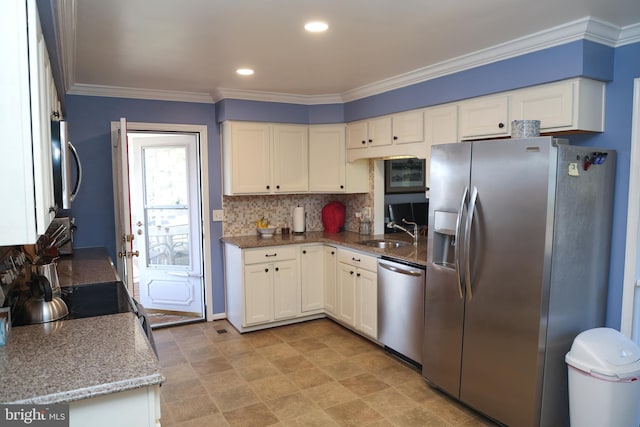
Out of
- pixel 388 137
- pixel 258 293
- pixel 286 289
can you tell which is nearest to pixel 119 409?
pixel 258 293

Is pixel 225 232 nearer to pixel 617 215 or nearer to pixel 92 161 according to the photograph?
pixel 92 161

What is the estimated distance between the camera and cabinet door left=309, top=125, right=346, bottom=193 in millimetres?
4633

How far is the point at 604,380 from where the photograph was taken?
2199 mm

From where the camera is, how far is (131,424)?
1427mm

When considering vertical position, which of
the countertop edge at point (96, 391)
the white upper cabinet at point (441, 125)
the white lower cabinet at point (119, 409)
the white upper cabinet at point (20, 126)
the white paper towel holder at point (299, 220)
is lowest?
the white lower cabinet at point (119, 409)

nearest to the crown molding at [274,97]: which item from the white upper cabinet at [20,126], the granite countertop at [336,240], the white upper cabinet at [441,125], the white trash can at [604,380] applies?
the white upper cabinet at [441,125]

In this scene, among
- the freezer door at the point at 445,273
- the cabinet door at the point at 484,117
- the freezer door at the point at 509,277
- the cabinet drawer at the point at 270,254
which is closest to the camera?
the freezer door at the point at 509,277

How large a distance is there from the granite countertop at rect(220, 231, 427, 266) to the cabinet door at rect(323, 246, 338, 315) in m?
0.12

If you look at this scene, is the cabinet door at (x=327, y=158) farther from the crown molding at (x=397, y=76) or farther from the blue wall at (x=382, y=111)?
the crown molding at (x=397, y=76)

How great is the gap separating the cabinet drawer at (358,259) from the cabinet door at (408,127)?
3.49ft

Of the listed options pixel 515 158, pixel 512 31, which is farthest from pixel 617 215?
pixel 512 31

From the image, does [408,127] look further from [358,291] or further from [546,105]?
[358,291]

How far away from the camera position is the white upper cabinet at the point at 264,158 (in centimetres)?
433

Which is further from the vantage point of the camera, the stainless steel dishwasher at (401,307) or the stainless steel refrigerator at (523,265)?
the stainless steel dishwasher at (401,307)
